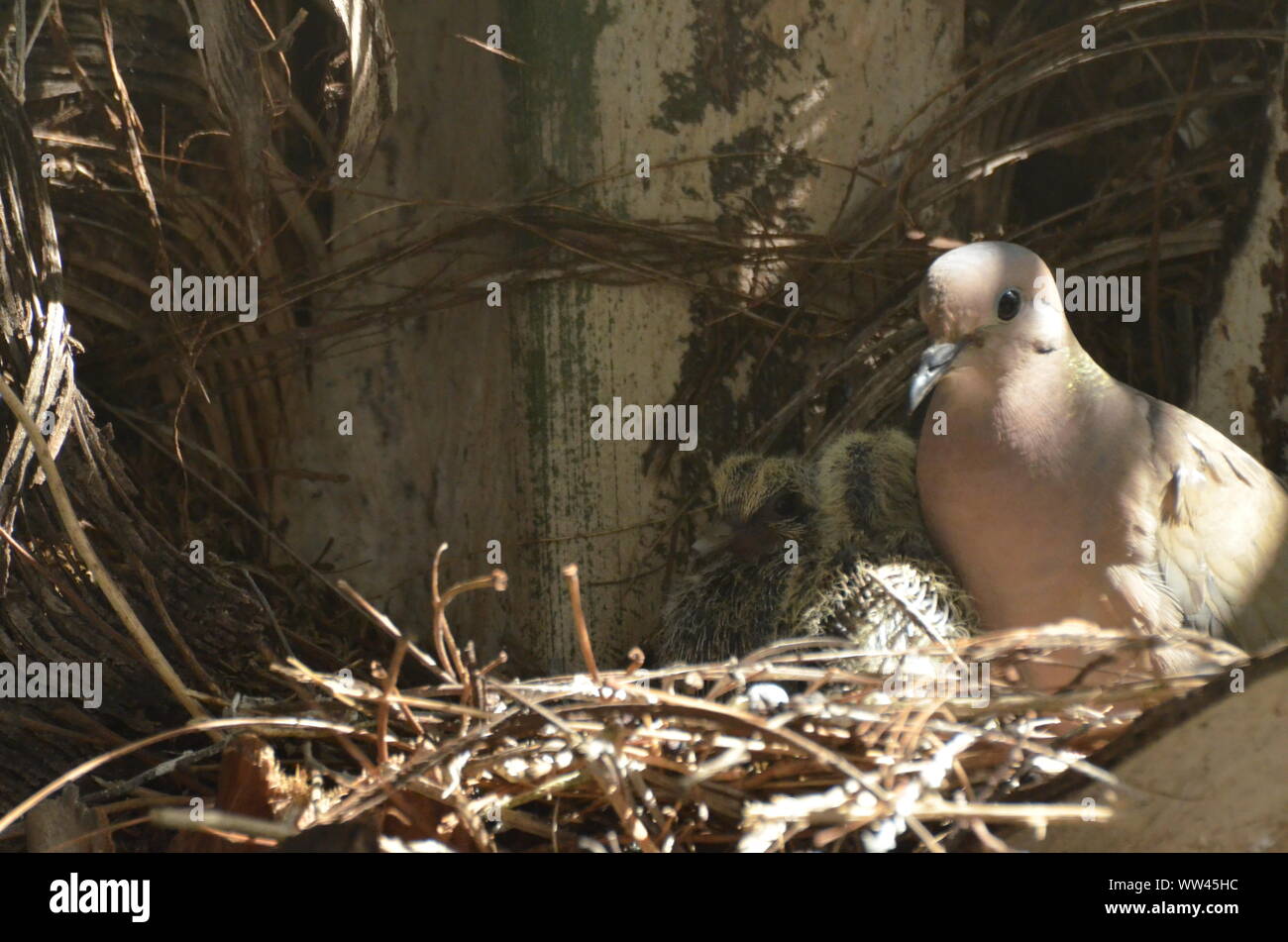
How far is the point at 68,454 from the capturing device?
2350 mm

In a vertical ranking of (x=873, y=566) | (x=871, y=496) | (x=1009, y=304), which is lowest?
(x=873, y=566)

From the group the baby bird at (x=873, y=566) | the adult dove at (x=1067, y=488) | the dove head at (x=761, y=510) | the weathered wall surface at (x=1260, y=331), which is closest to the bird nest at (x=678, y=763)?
the baby bird at (x=873, y=566)

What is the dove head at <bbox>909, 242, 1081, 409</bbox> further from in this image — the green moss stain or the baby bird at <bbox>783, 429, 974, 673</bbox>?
the green moss stain

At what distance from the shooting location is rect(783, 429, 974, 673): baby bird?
7.05 ft

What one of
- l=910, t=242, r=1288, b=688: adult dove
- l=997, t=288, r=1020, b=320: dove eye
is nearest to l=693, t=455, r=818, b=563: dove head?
l=910, t=242, r=1288, b=688: adult dove

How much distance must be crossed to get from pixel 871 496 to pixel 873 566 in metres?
0.19

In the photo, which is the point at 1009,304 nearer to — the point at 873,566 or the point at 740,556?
the point at 873,566

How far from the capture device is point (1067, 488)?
231 centimetres

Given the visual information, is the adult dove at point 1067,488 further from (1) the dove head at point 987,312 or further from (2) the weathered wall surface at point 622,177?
(2) the weathered wall surface at point 622,177

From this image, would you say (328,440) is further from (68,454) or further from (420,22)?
(420,22)

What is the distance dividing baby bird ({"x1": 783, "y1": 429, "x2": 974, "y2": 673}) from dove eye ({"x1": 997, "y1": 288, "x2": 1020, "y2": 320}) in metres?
0.33

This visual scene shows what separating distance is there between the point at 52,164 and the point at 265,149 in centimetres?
64

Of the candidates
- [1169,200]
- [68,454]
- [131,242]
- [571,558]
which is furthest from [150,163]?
[1169,200]

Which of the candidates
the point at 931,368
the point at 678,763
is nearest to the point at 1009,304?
the point at 931,368
